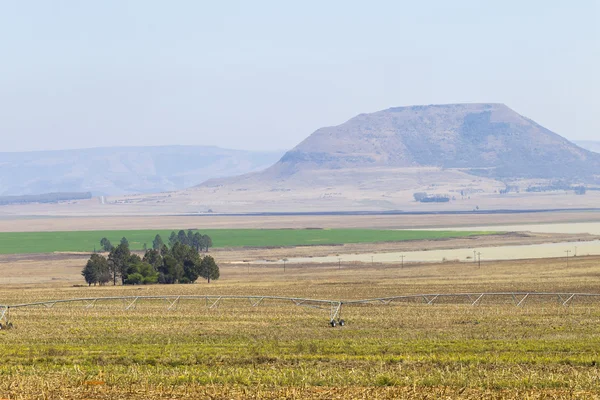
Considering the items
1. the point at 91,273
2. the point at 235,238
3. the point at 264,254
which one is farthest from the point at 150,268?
the point at 235,238

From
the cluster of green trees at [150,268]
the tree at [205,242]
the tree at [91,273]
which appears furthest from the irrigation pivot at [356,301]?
the tree at [205,242]

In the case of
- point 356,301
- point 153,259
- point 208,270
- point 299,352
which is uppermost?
point 299,352

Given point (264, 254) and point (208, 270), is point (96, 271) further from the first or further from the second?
point (264, 254)

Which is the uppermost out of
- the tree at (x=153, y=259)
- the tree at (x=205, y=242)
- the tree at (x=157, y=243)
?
the tree at (x=153, y=259)

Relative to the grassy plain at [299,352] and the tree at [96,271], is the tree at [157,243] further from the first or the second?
the grassy plain at [299,352]

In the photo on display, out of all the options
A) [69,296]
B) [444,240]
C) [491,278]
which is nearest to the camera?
[69,296]

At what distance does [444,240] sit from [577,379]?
132510 mm

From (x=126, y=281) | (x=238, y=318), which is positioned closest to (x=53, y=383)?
(x=238, y=318)

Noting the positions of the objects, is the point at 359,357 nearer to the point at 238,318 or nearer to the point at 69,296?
the point at 238,318

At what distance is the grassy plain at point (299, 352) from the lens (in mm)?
21219

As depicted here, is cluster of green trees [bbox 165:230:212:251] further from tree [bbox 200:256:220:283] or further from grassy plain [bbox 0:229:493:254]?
tree [bbox 200:256:220:283]

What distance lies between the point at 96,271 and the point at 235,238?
90038 millimetres

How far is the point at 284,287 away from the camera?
2702 inches

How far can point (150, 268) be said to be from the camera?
3184 inches
